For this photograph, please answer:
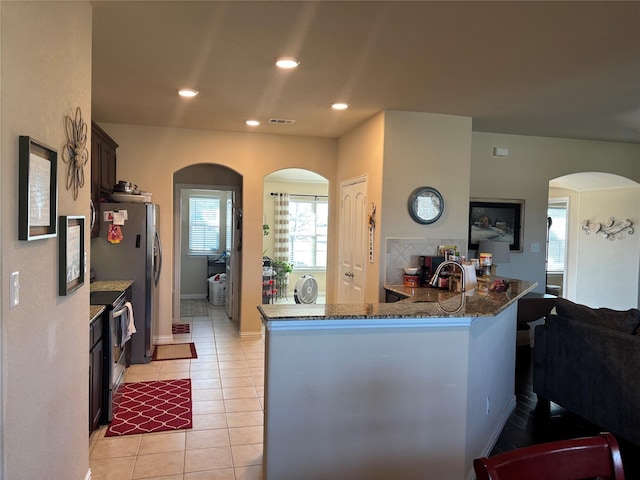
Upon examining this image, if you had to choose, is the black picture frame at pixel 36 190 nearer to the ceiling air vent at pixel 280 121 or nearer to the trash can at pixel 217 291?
the ceiling air vent at pixel 280 121

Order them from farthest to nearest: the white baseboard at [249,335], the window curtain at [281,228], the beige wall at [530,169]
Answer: the window curtain at [281,228]
the white baseboard at [249,335]
the beige wall at [530,169]

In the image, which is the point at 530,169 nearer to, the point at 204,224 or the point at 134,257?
the point at 134,257

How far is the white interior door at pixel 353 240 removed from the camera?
202 inches

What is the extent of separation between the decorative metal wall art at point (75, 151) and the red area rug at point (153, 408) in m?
1.97

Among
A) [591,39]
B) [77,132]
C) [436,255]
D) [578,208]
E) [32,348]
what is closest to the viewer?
[32,348]

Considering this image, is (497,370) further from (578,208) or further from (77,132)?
(578,208)

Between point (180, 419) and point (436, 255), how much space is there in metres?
2.83

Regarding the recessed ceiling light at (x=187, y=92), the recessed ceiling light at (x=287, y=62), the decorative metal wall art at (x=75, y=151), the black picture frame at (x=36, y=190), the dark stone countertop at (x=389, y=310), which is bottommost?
the dark stone countertop at (x=389, y=310)

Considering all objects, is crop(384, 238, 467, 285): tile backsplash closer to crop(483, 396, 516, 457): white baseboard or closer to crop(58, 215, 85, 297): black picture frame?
crop(483, 396, 516, 457): white baseboard

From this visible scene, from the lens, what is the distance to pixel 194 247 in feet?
30.7

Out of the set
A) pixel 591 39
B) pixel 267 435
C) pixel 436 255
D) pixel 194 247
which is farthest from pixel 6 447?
pixel 194 247

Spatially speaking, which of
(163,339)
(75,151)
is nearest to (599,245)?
(163,339)

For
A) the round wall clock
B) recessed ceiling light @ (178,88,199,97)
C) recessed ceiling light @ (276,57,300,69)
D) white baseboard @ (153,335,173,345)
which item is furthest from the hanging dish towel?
the round wall clock

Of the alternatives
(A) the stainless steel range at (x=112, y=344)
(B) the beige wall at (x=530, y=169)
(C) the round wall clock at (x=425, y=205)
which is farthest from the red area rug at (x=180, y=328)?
(B) the beige wall at (x=530, y=169)
